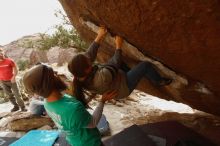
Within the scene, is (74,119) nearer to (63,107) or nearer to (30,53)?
(63,107)

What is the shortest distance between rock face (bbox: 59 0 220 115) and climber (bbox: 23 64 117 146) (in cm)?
113

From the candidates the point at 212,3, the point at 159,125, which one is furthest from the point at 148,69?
Answer: the point at 159,125

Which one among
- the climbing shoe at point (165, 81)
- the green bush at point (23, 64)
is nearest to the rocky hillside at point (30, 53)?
the green bush at point (23, 64)

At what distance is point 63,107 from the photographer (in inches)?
115

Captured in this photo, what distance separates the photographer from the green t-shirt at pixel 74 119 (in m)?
2.93

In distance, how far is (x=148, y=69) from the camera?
175 inches

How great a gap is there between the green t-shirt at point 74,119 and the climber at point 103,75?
0.46 m

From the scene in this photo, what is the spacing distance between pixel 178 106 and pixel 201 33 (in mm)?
7568

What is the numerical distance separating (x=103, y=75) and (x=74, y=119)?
33.4 inches

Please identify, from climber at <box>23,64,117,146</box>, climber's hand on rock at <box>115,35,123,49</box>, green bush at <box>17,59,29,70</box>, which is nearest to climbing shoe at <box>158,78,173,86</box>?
climber's hand on rock at <box>115,35,123,49</box>

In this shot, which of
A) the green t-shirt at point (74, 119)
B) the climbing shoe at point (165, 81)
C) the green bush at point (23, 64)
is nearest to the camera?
the green t-shirt at point (74, 119)

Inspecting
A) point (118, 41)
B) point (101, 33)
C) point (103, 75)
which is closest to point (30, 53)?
point (101, 33)

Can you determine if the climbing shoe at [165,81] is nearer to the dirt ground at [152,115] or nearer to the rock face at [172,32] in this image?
the rock face at [172,32]

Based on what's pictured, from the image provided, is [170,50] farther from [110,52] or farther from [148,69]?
[110,52]
